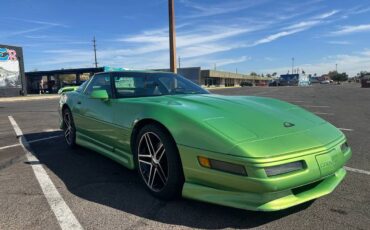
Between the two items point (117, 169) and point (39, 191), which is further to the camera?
point (117, 169)

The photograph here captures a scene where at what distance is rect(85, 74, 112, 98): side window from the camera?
186 inches

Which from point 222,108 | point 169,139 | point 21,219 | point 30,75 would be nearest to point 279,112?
point 222,108

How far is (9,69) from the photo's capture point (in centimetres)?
3653

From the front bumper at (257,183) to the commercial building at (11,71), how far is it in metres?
37.4

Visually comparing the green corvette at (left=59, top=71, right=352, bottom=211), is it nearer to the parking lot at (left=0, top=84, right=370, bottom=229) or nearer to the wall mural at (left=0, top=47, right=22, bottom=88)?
the parking lot at (left=0, top=84, right=370, bottom=229)

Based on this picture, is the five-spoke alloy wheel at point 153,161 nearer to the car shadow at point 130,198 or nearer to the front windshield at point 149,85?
the car shadow at point 130,198

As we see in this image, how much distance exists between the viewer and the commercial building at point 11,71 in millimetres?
35812

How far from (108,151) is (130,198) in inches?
40.8

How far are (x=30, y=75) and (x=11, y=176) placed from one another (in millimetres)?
55536

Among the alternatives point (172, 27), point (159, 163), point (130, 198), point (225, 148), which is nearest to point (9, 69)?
point (172, 27)

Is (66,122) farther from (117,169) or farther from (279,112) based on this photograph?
(279,112)

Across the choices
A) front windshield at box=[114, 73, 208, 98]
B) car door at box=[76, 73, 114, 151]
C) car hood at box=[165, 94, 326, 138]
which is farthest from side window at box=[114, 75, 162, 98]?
car hood at box=[165, 94, 326, 138]

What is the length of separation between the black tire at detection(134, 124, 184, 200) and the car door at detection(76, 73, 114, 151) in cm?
73

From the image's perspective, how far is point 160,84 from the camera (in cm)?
474
